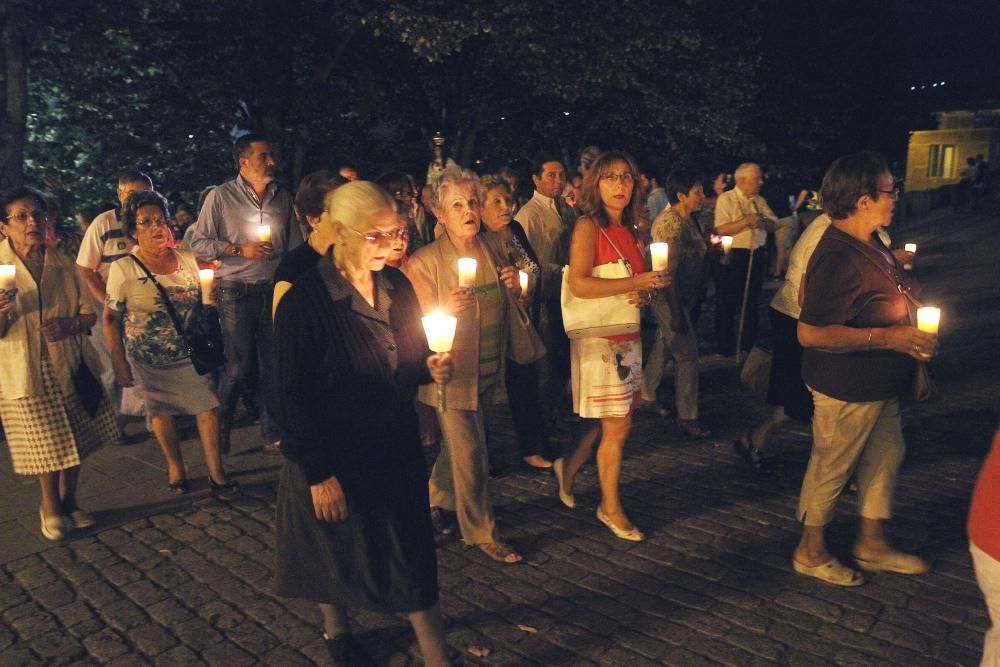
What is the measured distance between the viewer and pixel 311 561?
3.45 meters

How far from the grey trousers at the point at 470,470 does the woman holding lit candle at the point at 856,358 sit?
1682 millimetres

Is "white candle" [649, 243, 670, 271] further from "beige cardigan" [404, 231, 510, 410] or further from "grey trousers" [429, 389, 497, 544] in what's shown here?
"grey trousers" [429, 389, 497, 544]

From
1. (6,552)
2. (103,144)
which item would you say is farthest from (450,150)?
(6,552)

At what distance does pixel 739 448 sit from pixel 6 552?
480 cm

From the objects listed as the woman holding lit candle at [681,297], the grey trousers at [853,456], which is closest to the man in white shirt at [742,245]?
the woman holding lit candle at [681,297]

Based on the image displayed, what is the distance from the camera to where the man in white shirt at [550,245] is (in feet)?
22.9

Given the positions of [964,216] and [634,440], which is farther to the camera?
[964,216]

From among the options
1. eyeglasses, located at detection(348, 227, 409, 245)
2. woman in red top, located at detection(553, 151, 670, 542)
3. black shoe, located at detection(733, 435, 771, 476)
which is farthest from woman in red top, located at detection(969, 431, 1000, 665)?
black shoe, located at detection(733, 435, 771, 476)

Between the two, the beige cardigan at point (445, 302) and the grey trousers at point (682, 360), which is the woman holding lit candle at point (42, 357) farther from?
the grey trousers at point (682, 360)

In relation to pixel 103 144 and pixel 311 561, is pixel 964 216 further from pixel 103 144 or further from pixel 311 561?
pixel 311 561

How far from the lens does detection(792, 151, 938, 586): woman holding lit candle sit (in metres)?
4.12

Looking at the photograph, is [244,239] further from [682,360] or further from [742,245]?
[742,245]

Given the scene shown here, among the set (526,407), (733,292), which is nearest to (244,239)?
(526,407)

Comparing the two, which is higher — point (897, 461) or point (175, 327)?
point (175, 327)
